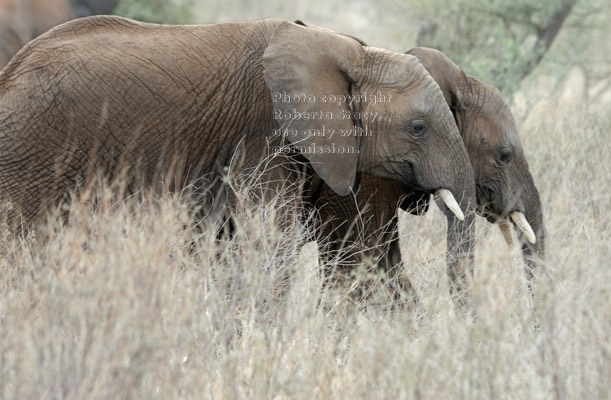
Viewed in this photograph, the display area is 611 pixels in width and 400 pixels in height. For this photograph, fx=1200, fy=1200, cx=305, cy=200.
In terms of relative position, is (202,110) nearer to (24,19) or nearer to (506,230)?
(506,230)

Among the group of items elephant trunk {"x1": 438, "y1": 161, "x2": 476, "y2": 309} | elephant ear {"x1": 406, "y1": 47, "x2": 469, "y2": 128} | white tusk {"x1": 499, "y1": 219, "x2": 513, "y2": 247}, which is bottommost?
white tusk {"x1": 499, "y1": 219, "x2": 513, "y2": 247}

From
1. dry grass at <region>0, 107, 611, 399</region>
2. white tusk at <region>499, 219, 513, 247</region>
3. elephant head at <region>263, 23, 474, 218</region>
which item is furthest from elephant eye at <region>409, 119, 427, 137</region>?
white tusk at <region>499, 219, 513, 247</region>

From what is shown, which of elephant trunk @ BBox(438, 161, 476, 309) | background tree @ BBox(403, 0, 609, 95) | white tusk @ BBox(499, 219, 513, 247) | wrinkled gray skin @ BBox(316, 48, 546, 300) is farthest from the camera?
background tree @ BBox(403, 0, 609, 95)

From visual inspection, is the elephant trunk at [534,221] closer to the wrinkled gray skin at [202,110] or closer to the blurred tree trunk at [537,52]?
the wrinkled gray skin at [202,110]

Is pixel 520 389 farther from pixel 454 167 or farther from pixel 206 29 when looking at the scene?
pixel 206 29

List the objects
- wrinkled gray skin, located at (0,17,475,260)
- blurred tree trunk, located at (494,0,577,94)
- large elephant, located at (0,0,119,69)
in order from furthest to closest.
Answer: large elephant, located at (0,0,119,69) < blurred tree trunk, located at (494,0,577,94) < wrinkled gray skin, located at (0,17,475,260)

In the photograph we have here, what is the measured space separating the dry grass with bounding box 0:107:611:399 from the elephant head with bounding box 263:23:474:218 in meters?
0.52

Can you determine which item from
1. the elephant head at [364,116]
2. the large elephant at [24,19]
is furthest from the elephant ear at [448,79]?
the large elephant at [24,19]

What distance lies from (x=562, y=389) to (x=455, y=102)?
2.88 metres

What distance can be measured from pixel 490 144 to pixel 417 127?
2.72ft

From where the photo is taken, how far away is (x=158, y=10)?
14.4 meters

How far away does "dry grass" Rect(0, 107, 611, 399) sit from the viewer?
3.89 m

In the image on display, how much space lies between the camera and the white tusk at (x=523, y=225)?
649cm

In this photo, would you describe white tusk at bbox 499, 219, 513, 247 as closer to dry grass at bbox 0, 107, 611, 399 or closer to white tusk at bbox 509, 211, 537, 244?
white tusk at bbox 509, 211, 537, 244
